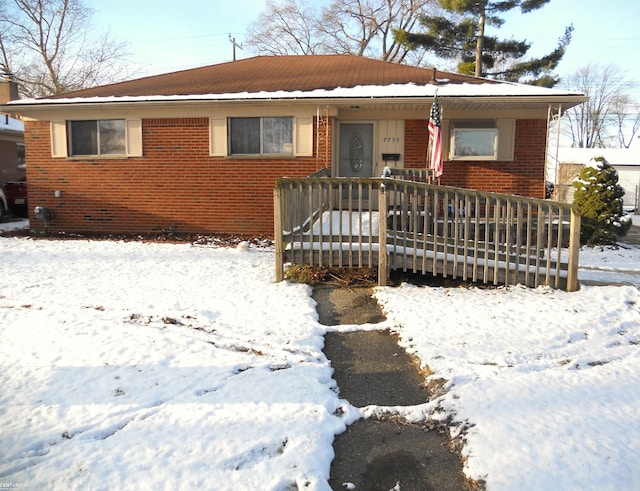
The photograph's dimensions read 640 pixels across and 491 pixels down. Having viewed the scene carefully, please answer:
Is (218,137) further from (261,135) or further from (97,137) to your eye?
(97,137)

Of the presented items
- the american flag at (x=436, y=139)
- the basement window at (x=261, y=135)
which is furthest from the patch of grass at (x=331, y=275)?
the basement window at (x=261, y=135)

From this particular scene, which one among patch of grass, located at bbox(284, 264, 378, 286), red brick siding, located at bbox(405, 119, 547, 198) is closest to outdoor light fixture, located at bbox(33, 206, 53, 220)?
patch of grass, located at bbox(284, 264, 378, 286)

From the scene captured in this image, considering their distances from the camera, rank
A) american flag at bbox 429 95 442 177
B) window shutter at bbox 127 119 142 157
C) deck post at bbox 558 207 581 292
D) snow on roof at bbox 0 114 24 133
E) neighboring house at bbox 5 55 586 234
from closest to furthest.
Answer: deck post at bbox 558 207 581 292, american flag at bbox 429 95 442 177, neighboring house at bbox 5 55 586 234, window shutter at bbox 127 119 142 157, snow on roof at bbox 0 114 24 133

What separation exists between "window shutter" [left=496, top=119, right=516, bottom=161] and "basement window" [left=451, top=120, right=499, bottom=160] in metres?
0.14

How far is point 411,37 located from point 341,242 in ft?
66.7

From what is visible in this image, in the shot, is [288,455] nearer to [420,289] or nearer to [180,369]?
[180,369]

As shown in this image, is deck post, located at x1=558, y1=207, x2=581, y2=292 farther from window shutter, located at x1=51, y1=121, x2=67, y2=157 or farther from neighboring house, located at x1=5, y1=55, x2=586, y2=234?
window shutter, located at x1=51, y1=121, x2=67, y2=157

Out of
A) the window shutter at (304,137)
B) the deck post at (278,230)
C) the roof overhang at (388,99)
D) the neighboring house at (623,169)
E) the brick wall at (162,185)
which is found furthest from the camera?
the neighboring house at (623,169)

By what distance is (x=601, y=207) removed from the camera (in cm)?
1223

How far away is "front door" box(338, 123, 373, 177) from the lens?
39.0 ft

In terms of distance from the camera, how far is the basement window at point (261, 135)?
1160 centimetres

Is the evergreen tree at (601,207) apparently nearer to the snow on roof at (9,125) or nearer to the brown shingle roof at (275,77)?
the brown shingle roof at (275,77)

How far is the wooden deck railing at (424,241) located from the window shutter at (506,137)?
14.3 ft

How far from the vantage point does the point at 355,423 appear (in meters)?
3.71
